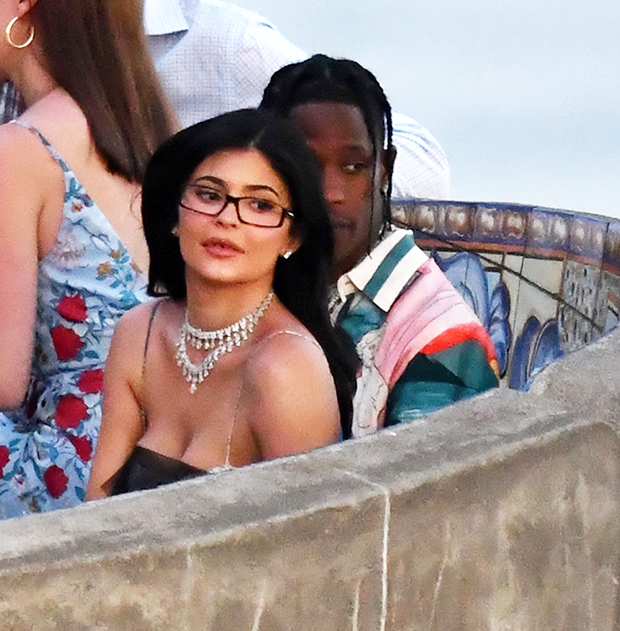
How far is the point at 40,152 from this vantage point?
2.67m

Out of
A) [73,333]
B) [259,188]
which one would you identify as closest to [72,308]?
[73,333]

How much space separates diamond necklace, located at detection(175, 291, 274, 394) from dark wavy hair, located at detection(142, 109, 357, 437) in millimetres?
62

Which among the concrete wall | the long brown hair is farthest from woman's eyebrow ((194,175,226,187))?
the concrete wall

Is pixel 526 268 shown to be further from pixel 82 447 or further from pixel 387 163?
pixel 82 447

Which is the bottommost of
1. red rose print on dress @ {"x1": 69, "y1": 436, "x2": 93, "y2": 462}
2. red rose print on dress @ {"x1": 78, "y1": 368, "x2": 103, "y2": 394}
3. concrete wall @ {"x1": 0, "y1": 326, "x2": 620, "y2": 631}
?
red rose print on dress @ {"x1": 69, "y1": 436, "x2": 93, "y2": 462}

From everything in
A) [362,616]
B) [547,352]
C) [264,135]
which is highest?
[264,135]

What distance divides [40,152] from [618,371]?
1196 millimetres

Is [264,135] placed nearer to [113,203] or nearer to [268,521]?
[113,203]

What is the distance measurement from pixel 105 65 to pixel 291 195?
55 centimetres

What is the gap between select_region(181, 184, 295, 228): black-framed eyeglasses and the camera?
240cm

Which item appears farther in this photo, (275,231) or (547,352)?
(547,352)

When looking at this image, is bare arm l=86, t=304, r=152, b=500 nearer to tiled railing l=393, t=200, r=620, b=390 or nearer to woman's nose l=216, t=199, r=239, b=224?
woman's nose l=216, t=199, r=239, b=224

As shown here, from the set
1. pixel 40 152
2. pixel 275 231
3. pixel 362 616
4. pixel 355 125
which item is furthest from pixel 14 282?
pixel 362 616

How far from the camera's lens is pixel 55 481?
264 centimetres
